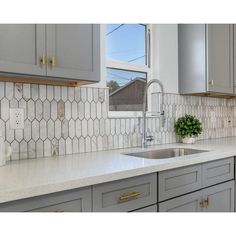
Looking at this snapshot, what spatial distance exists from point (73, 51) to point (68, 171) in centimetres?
67

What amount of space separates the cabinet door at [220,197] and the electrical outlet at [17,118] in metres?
1.28

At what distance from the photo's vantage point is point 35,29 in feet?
4.28

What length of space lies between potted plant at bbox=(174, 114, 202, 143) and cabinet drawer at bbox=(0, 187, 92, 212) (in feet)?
4.94

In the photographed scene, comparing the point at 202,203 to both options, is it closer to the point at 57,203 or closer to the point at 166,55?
the point at 57,203

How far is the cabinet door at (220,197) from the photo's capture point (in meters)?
1.76

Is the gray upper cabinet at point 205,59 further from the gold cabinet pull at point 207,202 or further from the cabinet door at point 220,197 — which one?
the gold cabinet pull at point 207,202

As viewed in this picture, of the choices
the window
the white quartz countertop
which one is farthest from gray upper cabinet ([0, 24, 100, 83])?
the window

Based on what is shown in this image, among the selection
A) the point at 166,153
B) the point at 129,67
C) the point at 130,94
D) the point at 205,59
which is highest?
the point at 205,59

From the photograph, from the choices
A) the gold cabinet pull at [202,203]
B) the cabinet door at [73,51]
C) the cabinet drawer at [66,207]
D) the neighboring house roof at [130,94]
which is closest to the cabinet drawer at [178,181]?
the gold cabinet pull at [202,203]

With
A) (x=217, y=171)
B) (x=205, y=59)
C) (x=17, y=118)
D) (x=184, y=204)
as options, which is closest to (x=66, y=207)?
(x=17, y=118)

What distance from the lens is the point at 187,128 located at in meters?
2.42
